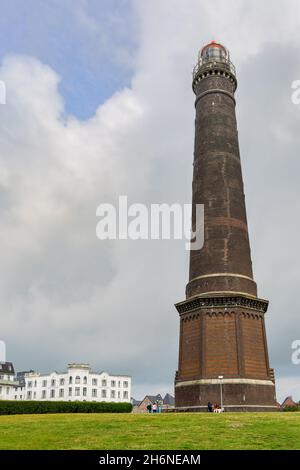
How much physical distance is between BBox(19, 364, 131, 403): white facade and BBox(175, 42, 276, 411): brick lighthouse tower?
82731mm

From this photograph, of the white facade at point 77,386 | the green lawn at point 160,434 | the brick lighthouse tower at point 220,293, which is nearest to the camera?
the green lawn at point 160,434

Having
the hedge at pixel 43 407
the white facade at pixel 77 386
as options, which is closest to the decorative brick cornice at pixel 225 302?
the hedge at pixel 43 407

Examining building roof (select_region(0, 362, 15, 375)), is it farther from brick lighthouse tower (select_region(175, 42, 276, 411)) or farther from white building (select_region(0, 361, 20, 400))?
brick lighthouse tower (select_region(175, 42, 276, 411))

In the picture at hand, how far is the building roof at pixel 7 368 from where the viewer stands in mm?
119312

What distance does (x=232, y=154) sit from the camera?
4391 centimetres

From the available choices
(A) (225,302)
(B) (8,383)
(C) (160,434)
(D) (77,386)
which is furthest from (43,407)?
(B) (8,383)

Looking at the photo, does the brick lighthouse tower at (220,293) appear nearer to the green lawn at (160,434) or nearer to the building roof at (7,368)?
the green lawn at (160,434)

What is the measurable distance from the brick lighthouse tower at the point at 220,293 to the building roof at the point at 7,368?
3644 inches

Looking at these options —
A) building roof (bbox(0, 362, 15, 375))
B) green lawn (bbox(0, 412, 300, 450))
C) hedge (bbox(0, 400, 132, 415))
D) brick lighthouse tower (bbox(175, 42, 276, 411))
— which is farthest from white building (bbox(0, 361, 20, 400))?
green lawn (bbox(0, 412, 300, 450))

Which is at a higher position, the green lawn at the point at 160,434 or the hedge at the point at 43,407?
the hedge at the point at 43,407

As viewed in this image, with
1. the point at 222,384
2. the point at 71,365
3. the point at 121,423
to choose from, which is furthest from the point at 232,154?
the point at 71,365

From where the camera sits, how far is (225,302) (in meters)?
37.3

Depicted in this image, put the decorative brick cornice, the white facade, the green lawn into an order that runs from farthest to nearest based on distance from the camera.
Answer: the white facade, the decorative brick cornice, the green lawn

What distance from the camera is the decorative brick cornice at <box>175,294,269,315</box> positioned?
122ft
